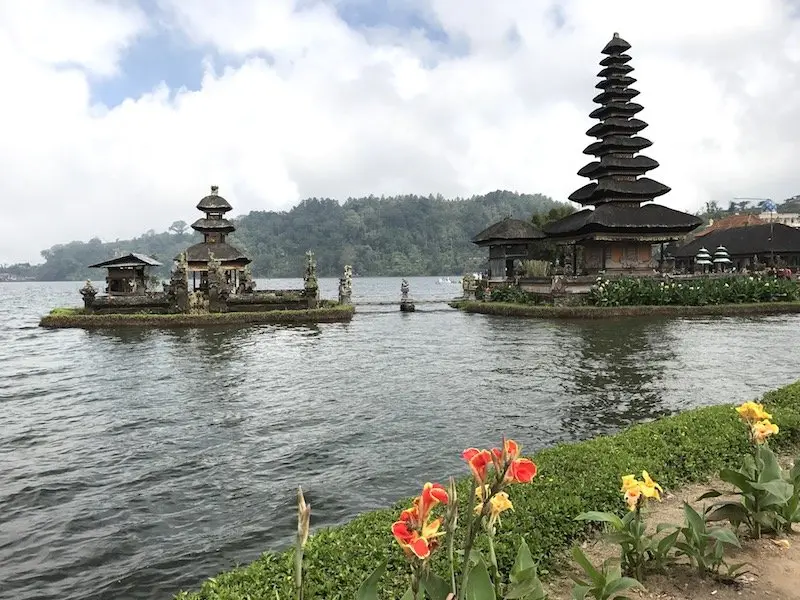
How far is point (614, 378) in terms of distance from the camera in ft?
48.8

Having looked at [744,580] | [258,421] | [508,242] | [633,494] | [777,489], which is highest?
[508,242]

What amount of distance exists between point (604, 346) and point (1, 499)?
17.5 metres

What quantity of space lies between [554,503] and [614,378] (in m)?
10.4

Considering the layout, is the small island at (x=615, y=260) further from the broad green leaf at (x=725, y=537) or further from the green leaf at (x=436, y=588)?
the green leaf at (x=436, y=588)

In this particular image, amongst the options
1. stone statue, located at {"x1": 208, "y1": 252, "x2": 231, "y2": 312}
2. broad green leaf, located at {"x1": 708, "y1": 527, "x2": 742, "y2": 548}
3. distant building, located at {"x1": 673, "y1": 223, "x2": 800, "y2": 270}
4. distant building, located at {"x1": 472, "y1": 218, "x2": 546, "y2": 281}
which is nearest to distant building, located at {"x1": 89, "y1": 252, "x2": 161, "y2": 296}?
stone statue, located at {"x1": 208, "y1": 252, "x2": 231, "y2": 312}

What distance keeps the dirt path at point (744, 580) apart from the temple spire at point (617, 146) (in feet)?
112

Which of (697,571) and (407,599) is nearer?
(407,599)

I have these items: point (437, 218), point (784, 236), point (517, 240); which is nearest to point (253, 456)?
point (517, 240)

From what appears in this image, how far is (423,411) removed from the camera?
12.0 meters

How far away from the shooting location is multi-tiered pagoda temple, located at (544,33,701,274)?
116 ft

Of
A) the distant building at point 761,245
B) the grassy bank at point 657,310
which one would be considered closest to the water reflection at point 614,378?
the grassy bank at point 657,310

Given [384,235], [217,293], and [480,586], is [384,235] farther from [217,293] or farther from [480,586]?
[480,586]

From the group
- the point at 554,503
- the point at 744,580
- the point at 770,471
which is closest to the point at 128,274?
the point at 554,503

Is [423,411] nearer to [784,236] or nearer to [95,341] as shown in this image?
[95,341]
